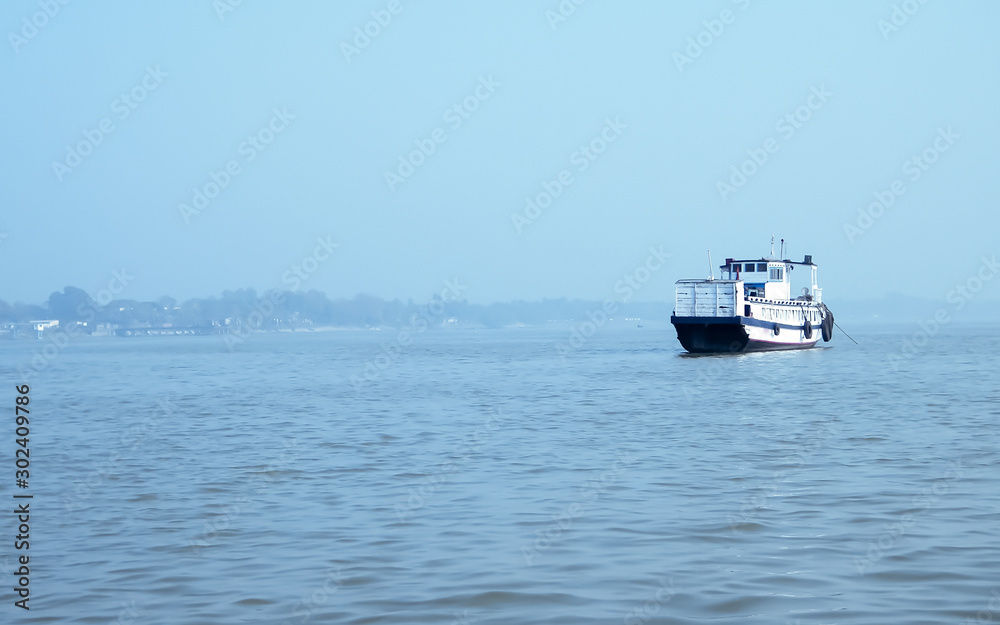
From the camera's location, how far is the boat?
48500 millimetres

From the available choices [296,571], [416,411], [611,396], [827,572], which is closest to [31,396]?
[416,411]

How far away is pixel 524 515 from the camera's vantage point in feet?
38.7

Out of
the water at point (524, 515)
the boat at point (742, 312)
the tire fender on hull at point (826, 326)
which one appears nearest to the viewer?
the water at point (524, 515)

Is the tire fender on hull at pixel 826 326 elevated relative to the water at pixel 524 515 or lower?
elevated

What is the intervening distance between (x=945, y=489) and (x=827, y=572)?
4.76m

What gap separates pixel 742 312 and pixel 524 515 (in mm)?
38927

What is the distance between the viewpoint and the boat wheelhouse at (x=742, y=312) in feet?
159

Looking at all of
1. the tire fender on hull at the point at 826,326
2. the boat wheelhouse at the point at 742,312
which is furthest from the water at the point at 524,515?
the tire fender on hull at the point at 826,326

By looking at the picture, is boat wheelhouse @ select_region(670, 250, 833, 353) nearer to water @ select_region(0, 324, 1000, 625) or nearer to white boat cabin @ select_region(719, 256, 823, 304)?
white boat cabin @ select_region(719, 256, 823, 304)

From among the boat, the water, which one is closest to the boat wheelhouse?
the boat

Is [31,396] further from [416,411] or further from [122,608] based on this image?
[122,608]

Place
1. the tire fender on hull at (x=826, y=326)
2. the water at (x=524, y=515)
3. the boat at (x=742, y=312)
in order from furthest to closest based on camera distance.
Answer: the tire fender on hull at (x=826, y=326), the boat at (x=742, y=312), the water at (x=524, y=515)

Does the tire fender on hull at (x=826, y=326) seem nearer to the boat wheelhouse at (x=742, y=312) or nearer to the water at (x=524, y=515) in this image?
the boat wheelhouse at (x=742, y=312)

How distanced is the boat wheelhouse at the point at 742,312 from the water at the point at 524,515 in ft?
73.3
